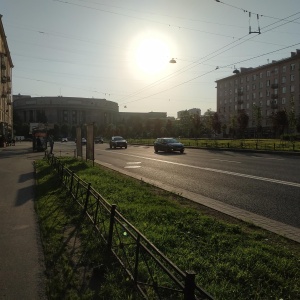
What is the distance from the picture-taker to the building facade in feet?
511

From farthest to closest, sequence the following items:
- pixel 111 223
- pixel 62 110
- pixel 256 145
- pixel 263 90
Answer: pixel 62 110
pixel 263 90
pixel 256 145
pixel 111 223

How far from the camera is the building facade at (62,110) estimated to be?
155875mm

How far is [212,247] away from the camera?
5.50 meters

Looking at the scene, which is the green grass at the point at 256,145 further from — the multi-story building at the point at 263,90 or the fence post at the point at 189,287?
the multi-story building at the point at 263,90

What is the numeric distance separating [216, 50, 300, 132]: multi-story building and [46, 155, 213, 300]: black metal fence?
270 feet

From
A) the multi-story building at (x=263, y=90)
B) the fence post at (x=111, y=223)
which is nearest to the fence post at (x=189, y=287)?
the fence post at (x=111, y=223)

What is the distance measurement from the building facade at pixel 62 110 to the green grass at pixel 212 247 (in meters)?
146

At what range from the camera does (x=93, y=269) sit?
182 inches

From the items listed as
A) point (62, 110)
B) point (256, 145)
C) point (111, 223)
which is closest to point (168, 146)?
point (256, 145)

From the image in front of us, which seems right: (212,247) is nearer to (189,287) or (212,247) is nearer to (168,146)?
(189,287)

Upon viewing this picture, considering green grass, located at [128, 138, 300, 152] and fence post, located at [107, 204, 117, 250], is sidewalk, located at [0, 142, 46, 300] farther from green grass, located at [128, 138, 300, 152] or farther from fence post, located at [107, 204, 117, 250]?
green grass, located at [128, 138, 300, 152]

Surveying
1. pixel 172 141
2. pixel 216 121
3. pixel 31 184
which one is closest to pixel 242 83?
pixel 216 121

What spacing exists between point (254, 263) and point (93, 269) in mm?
1968

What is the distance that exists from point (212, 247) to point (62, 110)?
15744 cm
